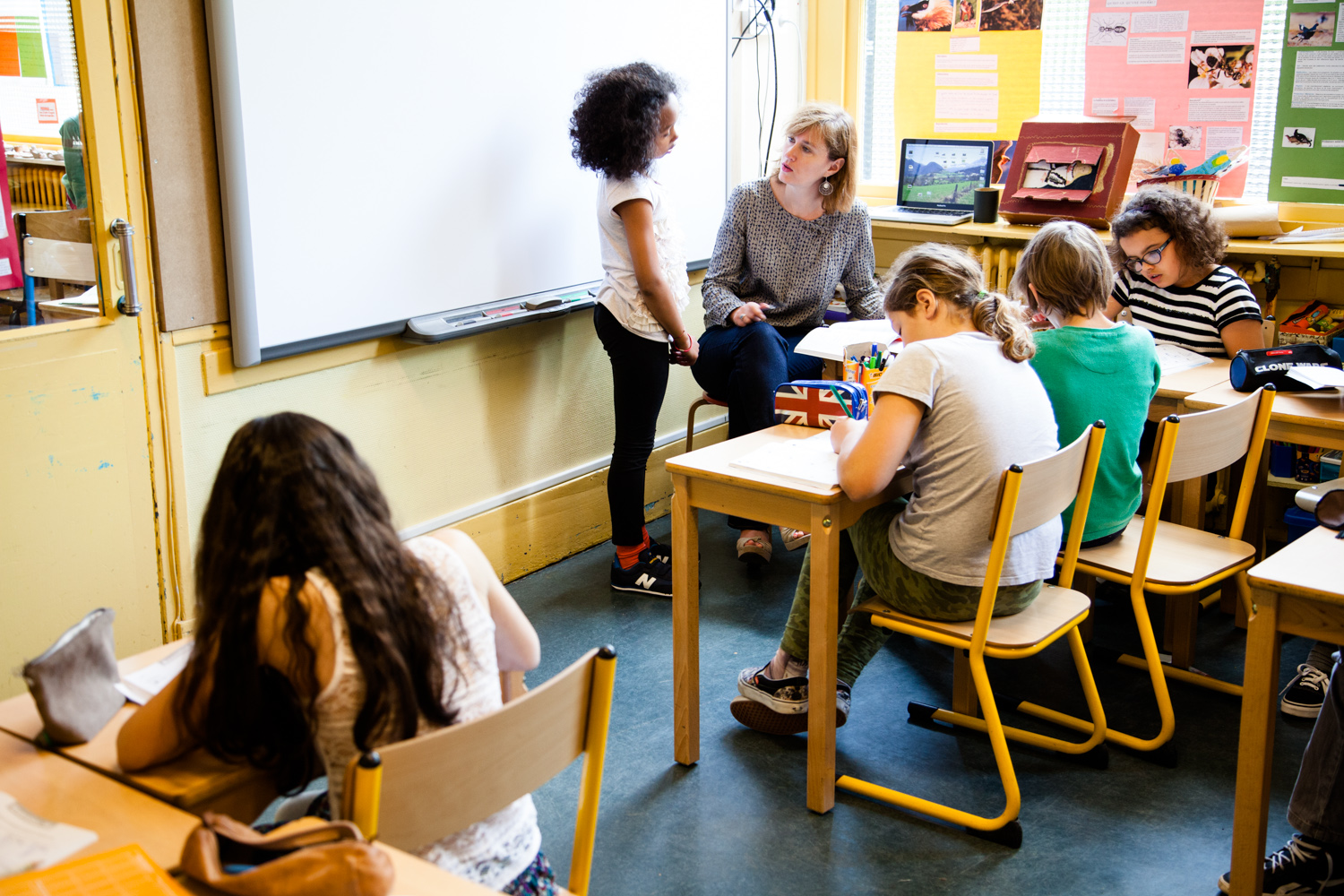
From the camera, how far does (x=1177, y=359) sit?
10.2 ft

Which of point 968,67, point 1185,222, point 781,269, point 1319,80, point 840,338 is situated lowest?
point 840,338

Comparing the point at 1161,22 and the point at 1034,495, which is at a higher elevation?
the point at 1161,22

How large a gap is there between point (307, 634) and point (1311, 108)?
3.52 metres

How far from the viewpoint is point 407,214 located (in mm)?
2918

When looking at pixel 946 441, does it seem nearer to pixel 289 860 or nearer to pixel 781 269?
pixel 289 860

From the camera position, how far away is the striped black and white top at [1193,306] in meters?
3.13

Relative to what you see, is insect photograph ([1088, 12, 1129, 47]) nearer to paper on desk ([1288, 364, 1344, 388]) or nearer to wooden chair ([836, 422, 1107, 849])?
paper on desk ([1288, 364, 1344, 388])

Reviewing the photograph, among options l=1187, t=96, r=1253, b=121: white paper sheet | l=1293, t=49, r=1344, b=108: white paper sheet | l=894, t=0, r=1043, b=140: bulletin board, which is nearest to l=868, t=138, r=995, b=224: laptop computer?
l=894, t=0, r=1043, b=140: bulletin board

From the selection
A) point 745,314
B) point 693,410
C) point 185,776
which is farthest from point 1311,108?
point 185,776

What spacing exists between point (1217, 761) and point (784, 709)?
0.92m

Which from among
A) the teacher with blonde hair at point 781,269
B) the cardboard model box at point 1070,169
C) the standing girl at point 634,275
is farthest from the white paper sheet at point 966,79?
the standing girl at point 634,275

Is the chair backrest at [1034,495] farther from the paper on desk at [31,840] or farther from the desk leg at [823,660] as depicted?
the paper on desk at [31,840]

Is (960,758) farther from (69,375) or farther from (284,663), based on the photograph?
(69,375)

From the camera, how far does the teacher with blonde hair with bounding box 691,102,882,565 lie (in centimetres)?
346
